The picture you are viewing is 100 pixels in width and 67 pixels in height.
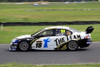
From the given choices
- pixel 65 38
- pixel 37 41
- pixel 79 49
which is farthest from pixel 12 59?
pixel 79 49

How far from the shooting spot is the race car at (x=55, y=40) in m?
11.6

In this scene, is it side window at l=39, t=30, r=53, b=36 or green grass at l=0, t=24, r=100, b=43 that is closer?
side window at l=39, t=30, r=53, b=36

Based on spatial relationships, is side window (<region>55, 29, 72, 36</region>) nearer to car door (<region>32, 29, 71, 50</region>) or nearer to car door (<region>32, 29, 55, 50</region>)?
car door (<region>32, 29, 71, 50</region>)

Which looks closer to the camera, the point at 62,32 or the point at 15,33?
the point at 62,32

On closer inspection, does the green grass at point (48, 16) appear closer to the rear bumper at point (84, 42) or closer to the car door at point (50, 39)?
the car door at point (50, 39)

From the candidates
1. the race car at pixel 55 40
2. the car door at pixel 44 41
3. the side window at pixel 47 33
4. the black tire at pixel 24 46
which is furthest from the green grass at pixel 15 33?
the side window at pixel 47 33

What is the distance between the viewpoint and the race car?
11.6 metres

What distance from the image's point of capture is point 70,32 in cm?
1173

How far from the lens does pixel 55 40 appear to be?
11570 millimetres

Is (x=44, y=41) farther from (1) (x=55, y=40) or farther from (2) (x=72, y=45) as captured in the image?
(2) (x=72, y=45)

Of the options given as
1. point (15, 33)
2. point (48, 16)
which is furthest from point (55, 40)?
point (48, 16)

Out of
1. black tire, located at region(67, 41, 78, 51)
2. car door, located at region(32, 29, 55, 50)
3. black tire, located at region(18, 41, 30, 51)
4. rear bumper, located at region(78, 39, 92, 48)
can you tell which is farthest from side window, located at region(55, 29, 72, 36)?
black tire, located at region(18, 41, 30, 51)

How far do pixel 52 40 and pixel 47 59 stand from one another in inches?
81.8

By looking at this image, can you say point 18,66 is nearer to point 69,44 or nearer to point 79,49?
point 69,44
